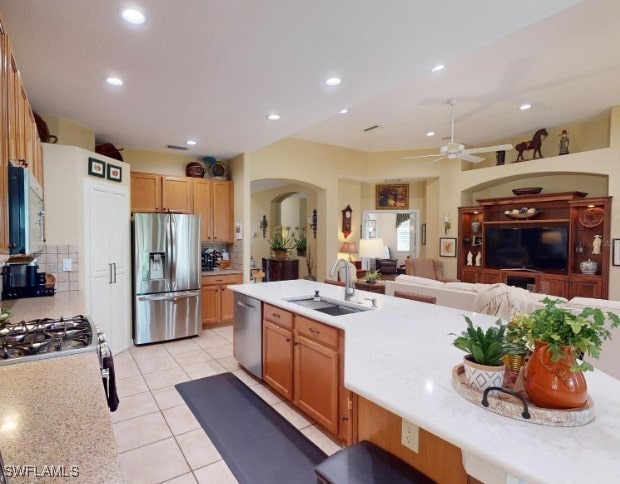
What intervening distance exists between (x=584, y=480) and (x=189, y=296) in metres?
4.52

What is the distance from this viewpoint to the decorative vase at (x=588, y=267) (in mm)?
5544

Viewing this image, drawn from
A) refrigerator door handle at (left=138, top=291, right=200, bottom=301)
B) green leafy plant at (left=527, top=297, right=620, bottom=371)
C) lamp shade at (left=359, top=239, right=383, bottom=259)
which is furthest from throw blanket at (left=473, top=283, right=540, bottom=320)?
refrigerator door handle at (left=138, top=291, right=200, bottom=301)

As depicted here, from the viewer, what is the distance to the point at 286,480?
207 cm

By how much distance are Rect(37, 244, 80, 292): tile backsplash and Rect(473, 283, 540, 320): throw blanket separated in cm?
429

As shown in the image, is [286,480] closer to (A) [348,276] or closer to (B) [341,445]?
(B) [341,445]

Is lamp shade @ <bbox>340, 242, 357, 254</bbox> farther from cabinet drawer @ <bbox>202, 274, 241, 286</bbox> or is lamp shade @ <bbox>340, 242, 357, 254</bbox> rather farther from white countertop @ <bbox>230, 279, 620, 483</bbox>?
white countertop @ <bbox>230, 279, 620, 483</bbox>

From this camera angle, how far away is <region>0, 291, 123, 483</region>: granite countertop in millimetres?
879

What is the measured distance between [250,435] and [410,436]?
5.02 feet

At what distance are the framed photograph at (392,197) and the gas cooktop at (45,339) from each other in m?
7.05

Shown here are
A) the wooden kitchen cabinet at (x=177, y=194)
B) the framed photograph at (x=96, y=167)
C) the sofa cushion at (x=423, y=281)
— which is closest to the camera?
the framed photograph at (x=96, y=167)

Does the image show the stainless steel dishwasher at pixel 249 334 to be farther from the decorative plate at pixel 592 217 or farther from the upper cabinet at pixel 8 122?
the decorative plate at pixel 592 217

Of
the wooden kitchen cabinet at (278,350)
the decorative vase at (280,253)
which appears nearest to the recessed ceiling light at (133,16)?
the wooden kitchen cabinet at (278,350)

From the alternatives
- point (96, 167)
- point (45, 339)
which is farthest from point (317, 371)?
point (96, 167)

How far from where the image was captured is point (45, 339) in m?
1.82
